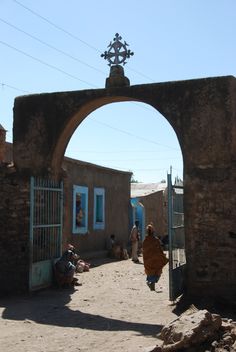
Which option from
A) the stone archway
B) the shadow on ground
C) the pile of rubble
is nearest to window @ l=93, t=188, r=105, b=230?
the shadow on ground

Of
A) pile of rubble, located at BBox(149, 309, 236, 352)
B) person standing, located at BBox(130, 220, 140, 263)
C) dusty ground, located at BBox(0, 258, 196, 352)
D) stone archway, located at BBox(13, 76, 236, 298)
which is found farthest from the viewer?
person standing, located at BBox(130, 220, 140, 263)

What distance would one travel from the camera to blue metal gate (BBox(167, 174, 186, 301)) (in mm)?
8633

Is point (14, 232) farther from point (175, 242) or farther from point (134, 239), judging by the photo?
point (134, 239)

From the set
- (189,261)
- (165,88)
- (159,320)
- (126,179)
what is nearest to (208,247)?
(189,261)

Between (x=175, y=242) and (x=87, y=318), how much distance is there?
95.2 inches

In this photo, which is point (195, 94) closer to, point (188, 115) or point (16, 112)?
point (188, 115)

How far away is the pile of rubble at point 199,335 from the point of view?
5277 millimetres

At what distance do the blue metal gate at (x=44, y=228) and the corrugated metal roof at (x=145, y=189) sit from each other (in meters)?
12.8

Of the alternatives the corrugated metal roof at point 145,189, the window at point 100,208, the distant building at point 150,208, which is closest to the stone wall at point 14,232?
the window at point 100,208

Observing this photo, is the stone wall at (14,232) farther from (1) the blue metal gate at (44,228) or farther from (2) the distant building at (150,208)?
(2) the distant building at (150,208)

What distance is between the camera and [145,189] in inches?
1025

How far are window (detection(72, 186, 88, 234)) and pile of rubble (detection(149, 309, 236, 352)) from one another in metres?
9.97

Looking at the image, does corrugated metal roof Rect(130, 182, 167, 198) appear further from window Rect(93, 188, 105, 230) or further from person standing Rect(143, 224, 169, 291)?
person standing Rect(143, 224, 169, 291)

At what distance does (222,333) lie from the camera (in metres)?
5.55
